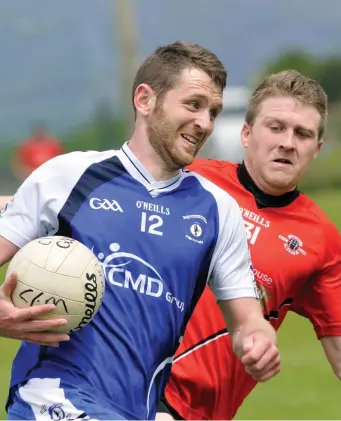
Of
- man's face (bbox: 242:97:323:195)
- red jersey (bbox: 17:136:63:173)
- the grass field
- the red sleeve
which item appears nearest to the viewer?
man's face (bbox: 242:97:323:195)

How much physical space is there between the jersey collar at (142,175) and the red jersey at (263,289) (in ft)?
4.26

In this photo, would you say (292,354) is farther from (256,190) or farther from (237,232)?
(237,232)

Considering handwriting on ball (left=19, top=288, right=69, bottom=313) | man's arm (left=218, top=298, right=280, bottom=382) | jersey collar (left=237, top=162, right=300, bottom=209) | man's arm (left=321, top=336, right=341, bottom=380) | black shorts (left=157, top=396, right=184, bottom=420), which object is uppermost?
handwriting on ball (left=19, top=288, right=69, bottom=313)

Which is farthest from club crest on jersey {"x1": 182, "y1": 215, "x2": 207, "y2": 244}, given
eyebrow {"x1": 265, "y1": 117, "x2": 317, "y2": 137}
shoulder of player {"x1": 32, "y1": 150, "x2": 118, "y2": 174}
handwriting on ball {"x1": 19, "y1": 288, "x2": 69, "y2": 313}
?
eyebrow {"x1": 265, "y1": 117, "x2": 317, "y2": 137}

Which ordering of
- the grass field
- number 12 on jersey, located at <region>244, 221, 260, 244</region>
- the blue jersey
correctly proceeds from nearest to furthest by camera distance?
the blue jersey
number 12 on jersey, located at <region>244, 221, 260, 244</region>
the grass field

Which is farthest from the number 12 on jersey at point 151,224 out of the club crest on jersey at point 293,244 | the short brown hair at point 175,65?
the club crest on jersey at point 293,244

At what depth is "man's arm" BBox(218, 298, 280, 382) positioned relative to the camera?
472 centimetres

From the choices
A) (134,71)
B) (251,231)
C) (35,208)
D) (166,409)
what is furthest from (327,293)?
(134,71)

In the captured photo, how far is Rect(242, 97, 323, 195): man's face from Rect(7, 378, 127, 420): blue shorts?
78.5 inches

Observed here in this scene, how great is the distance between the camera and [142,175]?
504cm

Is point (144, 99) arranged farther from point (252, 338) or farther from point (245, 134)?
point (245, 134)

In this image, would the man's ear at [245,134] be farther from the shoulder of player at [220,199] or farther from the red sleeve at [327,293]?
the shoulder of player at [220,199]

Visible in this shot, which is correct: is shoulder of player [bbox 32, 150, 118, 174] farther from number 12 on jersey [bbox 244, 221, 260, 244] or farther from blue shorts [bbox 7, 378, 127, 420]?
number 12 on jersey [bbox 244, 221, 260, 244]

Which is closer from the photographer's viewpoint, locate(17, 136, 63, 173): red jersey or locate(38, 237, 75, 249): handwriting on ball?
locate(38, 237, 75, 249): handwriting on ball
